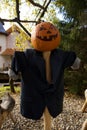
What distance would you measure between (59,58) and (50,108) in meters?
0.53

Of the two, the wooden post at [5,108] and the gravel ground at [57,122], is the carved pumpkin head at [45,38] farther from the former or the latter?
the gravel ground at [57,122]

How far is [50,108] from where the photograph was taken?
3111 millimetres

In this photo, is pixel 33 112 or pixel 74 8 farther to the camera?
pixel 74 8

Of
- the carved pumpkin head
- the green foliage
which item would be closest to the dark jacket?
the carved pumpkin head

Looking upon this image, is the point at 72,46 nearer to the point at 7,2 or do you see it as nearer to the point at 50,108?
the point at 7,2

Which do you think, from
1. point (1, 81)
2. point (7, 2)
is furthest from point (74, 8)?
point (1, 81)

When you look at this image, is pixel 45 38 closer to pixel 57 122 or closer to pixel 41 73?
pixel 41 73

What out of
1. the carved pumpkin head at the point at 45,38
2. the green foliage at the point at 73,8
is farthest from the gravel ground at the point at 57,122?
the green foliage at the point at 73,8

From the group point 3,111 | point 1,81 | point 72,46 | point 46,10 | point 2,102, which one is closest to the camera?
point 3,111

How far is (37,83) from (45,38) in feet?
1.52

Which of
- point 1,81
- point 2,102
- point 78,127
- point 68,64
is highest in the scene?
point 68,64

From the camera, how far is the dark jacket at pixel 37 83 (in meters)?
3.05

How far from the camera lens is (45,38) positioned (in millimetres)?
3053

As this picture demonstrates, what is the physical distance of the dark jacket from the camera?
3.05 metres
